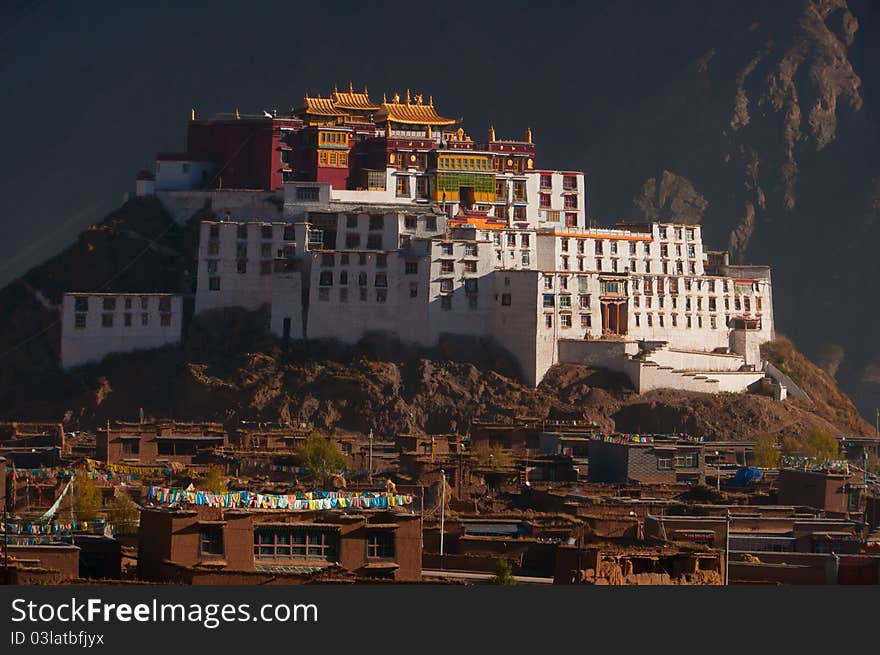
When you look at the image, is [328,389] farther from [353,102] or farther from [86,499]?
[86,499]

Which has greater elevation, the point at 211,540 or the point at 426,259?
the point at 426,259

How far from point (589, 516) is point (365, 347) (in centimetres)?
3504

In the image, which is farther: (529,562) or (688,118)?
(688,118)

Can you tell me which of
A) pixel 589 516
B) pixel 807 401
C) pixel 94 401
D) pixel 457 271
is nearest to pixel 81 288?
pixel 94 401

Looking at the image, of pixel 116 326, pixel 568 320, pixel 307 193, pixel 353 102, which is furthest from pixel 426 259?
pixel 353 102

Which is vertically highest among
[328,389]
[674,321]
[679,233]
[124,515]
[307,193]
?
[307,193]

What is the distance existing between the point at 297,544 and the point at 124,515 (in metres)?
8.59

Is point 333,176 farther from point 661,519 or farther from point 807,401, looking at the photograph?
point 661,519

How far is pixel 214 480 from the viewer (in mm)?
62281

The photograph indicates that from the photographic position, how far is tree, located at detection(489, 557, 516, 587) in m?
43.8

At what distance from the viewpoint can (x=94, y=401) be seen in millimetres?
88688

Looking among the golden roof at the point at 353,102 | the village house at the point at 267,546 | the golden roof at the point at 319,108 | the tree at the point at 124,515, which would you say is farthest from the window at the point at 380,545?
the golden roof at the point at 353,102

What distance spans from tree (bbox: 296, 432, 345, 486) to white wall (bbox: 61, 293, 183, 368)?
1628cm

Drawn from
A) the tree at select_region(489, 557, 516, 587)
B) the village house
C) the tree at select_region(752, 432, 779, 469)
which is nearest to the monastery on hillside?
the tree at select_region(752, 432, 779, 469)
